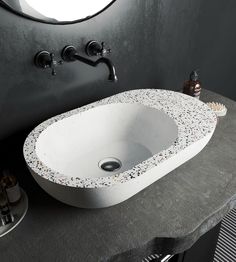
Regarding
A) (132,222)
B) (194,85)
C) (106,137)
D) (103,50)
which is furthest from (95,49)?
(132,222)

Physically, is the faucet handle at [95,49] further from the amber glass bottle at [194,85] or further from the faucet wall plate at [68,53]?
the amber glass bottle at [194,85]

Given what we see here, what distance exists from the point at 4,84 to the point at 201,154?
71 cm

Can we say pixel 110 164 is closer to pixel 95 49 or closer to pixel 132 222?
pixel 132 222

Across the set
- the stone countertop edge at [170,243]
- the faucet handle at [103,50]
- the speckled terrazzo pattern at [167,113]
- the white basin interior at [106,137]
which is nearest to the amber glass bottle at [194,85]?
the speckled terrazzo pattern at [167,113]

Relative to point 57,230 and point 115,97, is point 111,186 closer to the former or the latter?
point 57,230

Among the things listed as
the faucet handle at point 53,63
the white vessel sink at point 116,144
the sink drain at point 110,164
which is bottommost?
the sink drain at point 110,164

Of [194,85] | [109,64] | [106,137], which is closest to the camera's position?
[109,64]

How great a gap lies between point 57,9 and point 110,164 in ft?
1.88

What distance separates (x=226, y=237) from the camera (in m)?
1.70

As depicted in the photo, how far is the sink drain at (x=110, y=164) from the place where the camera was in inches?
39.8

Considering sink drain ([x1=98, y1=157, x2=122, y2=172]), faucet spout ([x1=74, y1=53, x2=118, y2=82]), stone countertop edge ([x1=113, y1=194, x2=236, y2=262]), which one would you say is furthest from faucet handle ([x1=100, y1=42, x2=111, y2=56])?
stone countertop edge ([x1=113, y1=194, x2=236, y2=262])

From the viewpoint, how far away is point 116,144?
1116mm

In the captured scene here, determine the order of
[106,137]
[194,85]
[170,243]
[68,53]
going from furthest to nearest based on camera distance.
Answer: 1. [194,85]
2. [106,137]
3. [68,53]
4. [170,243]

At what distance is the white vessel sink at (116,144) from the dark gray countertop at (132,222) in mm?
59
